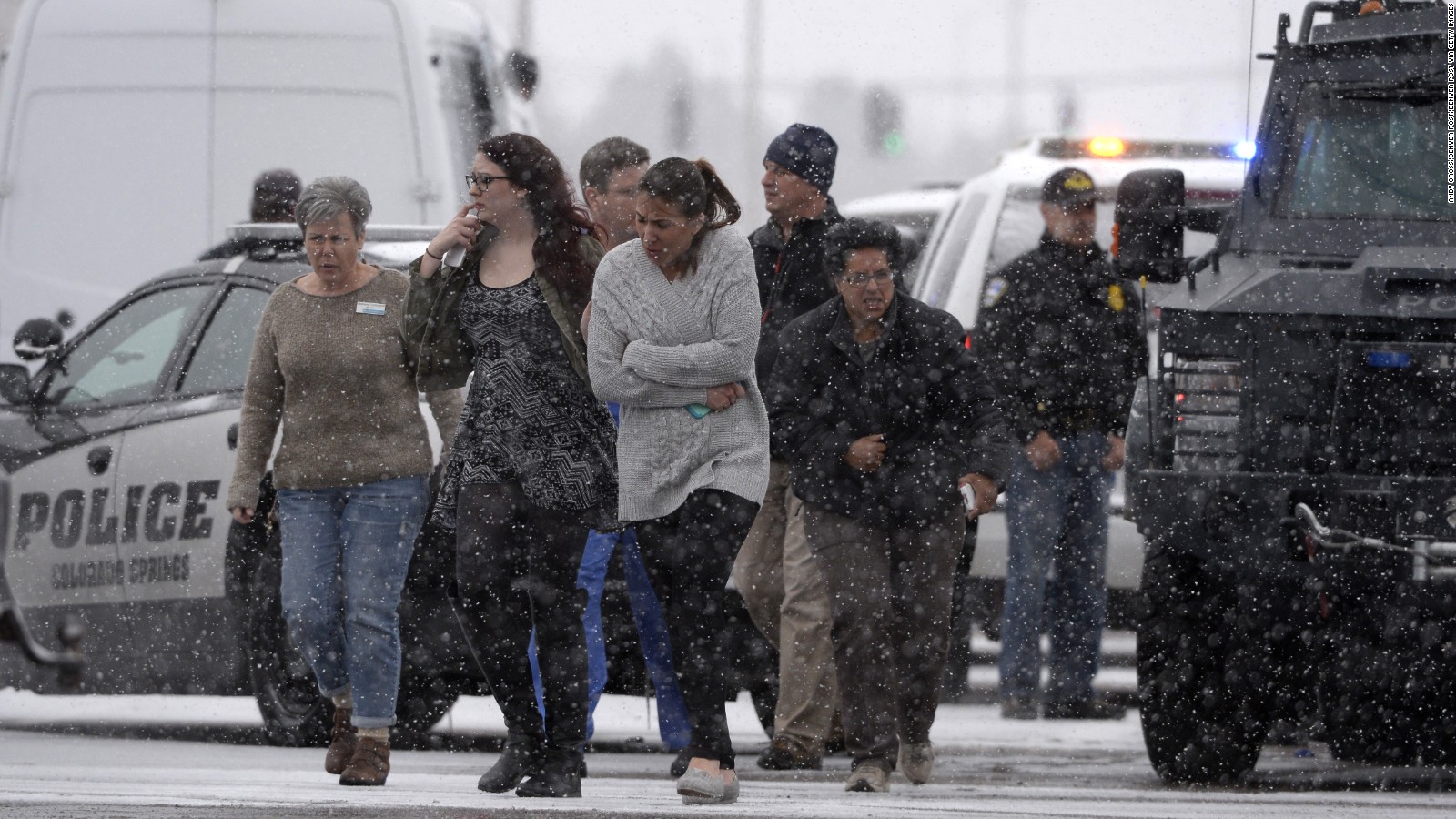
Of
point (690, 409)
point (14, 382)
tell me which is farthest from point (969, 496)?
point (14, 382)

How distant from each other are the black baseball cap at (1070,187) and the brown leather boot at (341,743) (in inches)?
155

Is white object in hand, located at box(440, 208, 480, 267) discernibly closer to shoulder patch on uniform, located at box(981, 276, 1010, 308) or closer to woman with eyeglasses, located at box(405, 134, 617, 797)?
woman with eyeglasses, located at box(405, 134, 617, 797)

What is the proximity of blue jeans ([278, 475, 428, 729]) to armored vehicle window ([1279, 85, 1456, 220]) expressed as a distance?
3.18m

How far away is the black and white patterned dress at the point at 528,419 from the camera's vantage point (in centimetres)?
679

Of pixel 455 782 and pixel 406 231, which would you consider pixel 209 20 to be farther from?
pixel 455 782

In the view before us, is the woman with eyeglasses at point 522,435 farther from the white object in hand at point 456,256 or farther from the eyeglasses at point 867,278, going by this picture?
the eyeglasses at point 867,278

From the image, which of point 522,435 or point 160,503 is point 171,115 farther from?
point 522,435

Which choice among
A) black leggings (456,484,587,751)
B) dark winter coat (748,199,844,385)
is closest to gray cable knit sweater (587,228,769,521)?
black leggings (456,484,587,751)

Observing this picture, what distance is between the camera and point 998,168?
37.3 feet

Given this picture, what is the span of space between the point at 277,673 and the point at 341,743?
58.7 inches

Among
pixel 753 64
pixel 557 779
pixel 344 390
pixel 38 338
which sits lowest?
pixel 753 64

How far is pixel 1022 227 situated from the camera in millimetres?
10906

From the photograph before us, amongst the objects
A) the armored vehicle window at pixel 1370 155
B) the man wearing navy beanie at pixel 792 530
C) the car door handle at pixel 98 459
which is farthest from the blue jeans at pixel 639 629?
the armored vehicle window at pixel 1370 155

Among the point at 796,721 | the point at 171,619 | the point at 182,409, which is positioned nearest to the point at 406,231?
the point at 182,409
